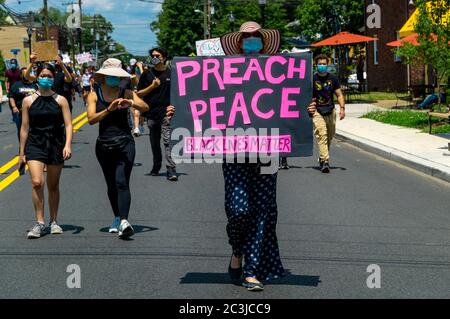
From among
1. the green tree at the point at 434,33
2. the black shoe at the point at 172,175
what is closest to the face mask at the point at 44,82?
the black shoe at the point at 172,175

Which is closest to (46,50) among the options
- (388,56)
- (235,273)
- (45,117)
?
(45,117)

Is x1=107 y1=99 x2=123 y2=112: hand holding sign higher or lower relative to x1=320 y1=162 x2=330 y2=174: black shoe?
higher

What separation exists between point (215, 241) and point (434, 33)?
13.3 m

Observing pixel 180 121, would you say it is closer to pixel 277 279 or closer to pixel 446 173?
pixel 277 279

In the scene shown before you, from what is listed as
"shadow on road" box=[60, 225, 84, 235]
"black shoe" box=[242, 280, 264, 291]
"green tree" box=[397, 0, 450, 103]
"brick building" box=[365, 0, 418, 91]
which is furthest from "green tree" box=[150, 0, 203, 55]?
"black shoe" box=[242, 280, 264, 291]

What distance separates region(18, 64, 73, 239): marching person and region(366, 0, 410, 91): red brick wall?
31.6 meters

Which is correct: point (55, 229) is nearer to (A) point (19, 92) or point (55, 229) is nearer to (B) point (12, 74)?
(A) point (19, 92)

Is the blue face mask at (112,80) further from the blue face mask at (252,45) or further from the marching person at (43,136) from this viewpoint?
the blue face mask at (252,45)

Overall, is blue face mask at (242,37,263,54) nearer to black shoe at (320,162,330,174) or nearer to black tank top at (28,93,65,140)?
black tank top at (28,93,65,140)

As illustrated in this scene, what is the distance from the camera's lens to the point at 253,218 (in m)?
6.65

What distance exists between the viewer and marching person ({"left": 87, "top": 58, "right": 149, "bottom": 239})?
884 centimetres

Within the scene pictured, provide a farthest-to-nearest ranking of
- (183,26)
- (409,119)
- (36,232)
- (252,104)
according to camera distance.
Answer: (183,26)
(409,119)
(36,232)
(252,104)
